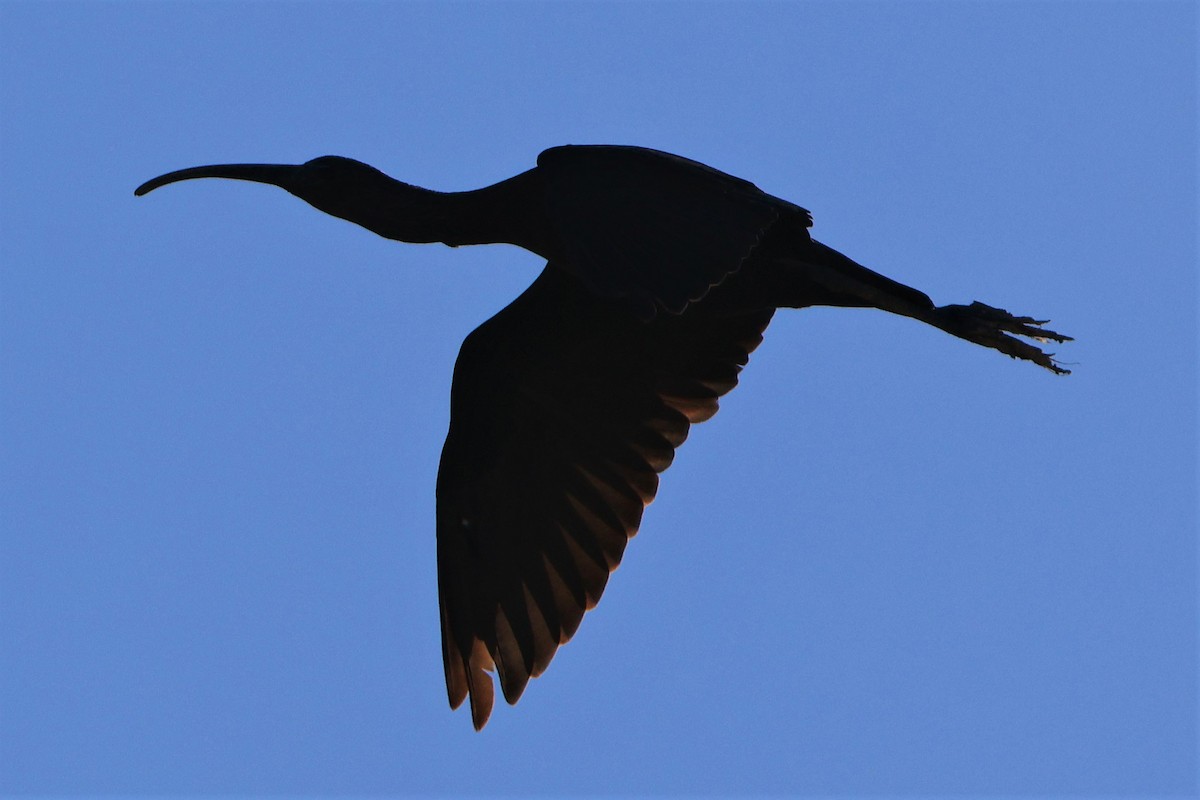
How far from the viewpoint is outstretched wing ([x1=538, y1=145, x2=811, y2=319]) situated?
24.0ft

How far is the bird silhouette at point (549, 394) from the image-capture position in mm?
9023

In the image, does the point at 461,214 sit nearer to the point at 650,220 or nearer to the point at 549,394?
the point at 549,394

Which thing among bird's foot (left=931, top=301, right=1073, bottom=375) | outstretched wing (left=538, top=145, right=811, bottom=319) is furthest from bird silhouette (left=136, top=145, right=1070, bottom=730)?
outstretched wing (left=538, top=145, right=811, bottom=319)

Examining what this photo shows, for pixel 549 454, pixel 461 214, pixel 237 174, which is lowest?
pixel 549 454

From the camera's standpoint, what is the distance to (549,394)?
9883mm

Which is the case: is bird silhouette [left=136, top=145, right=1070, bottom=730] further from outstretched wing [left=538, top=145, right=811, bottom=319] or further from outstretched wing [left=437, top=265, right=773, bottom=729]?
outstretched wing [left=538, top=145, right=811, bottom=319]

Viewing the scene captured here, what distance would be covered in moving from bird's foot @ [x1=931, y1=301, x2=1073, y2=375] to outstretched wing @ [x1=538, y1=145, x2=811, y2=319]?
108 centimetres

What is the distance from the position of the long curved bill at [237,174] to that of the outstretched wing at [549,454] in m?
1.17

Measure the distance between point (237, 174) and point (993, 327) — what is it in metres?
3.64

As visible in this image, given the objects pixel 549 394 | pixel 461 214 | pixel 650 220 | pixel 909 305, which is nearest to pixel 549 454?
pixel 549 394

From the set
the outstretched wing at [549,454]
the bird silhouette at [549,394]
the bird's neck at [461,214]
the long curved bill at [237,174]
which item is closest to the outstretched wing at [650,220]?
the bird's neck at [461,214]

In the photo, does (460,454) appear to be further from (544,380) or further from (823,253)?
(823,253)

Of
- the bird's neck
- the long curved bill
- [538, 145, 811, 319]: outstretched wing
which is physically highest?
the long curved bill

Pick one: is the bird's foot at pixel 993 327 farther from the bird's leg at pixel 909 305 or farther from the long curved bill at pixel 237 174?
the long curved bill at pixel 237 174
